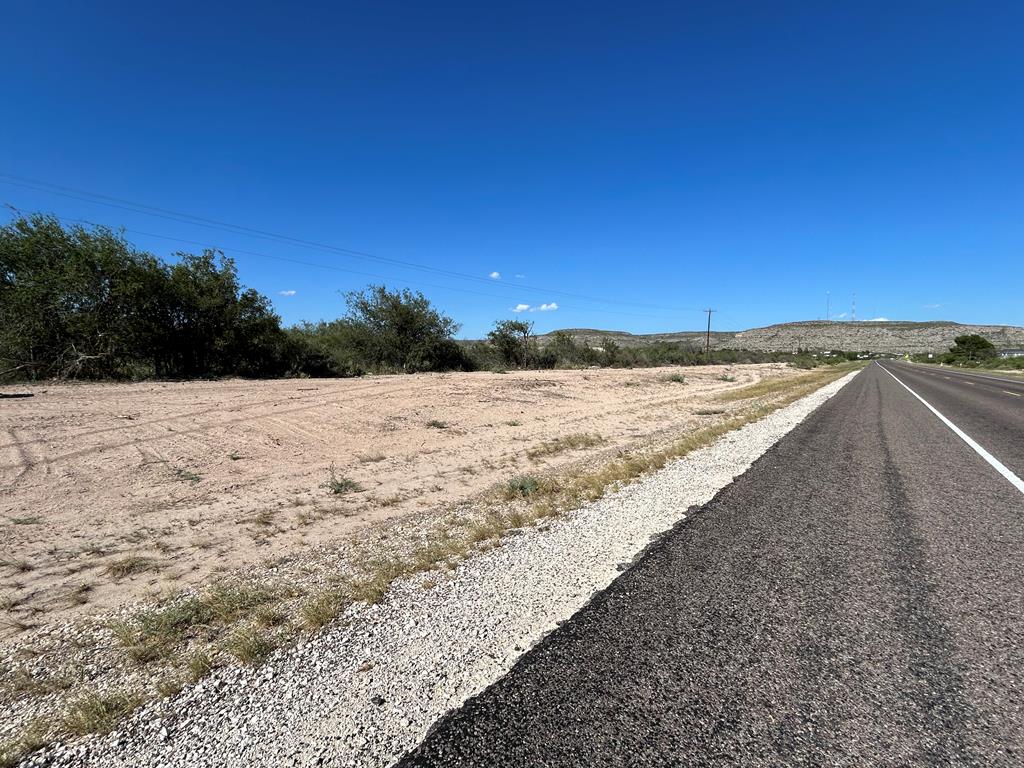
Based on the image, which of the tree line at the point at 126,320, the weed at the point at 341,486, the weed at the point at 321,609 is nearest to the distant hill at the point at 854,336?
the tree line at the point at 126,320

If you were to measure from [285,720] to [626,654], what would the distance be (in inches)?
71.5

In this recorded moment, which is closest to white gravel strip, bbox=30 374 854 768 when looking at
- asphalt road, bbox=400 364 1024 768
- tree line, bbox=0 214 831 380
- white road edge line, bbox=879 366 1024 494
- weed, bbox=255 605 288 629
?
asphalt road, bbox=400 364 1024 768

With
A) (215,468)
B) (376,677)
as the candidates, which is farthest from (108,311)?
(376,677)

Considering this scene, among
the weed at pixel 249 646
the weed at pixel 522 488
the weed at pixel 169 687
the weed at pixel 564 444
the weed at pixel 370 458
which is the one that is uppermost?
the weed at pixel 249 646

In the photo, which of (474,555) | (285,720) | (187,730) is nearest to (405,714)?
(285,720)

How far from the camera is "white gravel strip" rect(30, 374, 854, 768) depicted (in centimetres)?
220

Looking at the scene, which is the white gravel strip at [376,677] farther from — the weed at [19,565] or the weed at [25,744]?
the weed at [19,565]

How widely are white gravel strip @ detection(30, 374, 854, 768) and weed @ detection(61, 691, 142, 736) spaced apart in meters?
0.09

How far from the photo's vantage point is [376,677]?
2.65 metres

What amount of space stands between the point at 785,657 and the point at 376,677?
7.47ft

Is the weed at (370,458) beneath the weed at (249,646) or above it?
beneath

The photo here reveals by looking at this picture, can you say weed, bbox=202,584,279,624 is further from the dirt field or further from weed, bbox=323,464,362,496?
weed, bbox=323,464,362,496

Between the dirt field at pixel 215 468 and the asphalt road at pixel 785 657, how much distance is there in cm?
422

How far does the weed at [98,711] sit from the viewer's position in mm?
2426
